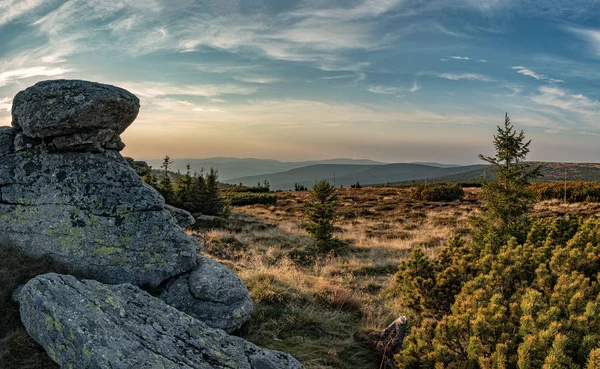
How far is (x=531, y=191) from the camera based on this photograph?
1302 cm

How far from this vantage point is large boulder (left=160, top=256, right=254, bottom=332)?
7.96 metres

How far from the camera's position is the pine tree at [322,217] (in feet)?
74.6

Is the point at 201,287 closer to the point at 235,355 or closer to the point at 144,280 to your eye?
the point at 144,280

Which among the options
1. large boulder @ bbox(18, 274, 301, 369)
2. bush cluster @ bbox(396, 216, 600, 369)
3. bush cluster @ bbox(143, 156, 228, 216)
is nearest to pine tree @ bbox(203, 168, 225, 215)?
bush cluster @ bbox(143, 156, 228, 216)

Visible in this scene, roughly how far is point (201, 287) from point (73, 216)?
3111mm

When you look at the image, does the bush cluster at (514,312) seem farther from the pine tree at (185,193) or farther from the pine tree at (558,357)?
the pine tree at (185,193)

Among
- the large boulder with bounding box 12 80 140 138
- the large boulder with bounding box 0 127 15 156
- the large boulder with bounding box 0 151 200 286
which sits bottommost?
the large boulder with bounding box 0 151 200 286

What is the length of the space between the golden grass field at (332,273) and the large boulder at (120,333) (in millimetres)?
1915

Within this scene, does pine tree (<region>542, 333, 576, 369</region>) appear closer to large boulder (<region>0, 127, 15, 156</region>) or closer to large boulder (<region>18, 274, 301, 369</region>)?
large boulder (<region>18, 274, 301, 369</region>)

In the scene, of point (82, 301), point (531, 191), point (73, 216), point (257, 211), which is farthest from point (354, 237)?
point (82, 301)

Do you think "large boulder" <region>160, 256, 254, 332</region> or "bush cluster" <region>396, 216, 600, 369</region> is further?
"large boulder" <region>160, 256, 254, 332</region>

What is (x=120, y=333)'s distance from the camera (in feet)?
17.4

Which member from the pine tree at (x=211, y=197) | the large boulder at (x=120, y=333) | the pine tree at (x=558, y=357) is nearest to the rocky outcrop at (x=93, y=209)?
the large boulder at (x=120, y=333)

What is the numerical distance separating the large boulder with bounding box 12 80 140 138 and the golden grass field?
5.50 metres
